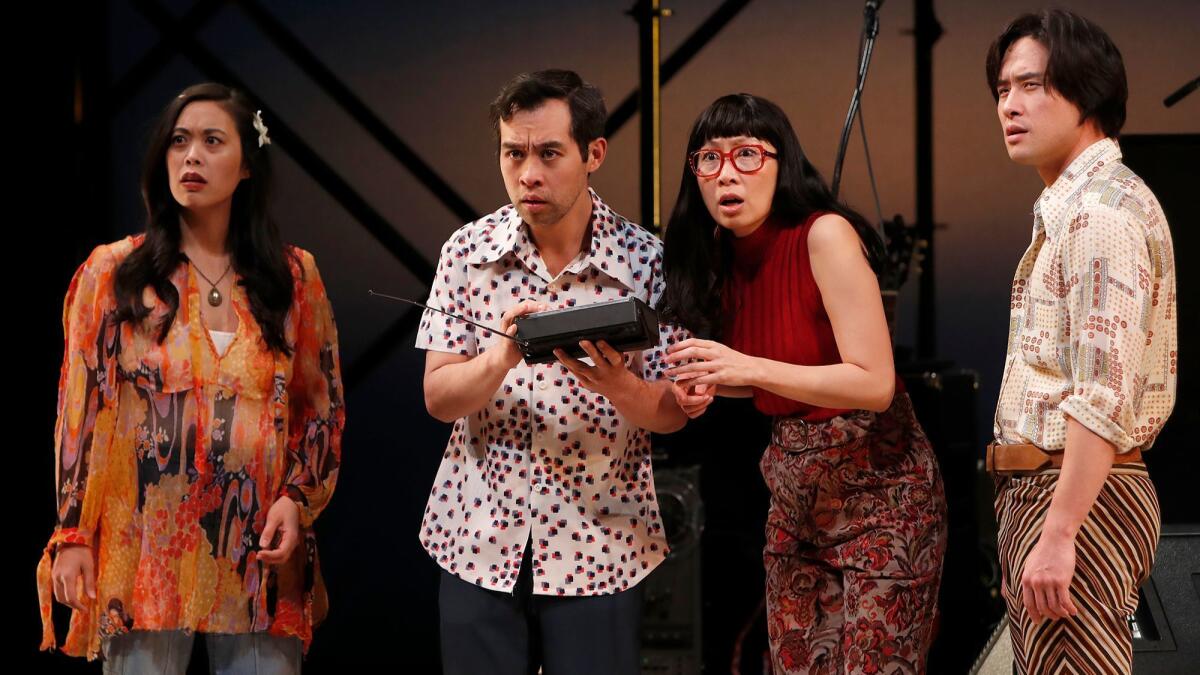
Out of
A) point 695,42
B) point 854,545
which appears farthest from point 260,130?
point 695,42

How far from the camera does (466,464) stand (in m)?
2.28

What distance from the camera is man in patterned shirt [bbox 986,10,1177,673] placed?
180cm

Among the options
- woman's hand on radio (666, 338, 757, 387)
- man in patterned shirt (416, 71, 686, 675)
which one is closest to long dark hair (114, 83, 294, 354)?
man in patterned shirt (416, 71, 686, 675)

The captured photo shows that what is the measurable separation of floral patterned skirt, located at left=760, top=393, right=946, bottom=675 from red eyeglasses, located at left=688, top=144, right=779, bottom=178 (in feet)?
1.46

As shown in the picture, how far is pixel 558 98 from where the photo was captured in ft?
7.29

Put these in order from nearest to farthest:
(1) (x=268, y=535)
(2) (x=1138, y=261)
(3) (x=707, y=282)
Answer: (2) (x=1138, y=261) < (3) (x=707, y=282) < (1) (x=268, y=535)

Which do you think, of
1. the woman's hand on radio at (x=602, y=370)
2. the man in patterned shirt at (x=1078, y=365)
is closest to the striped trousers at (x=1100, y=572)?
the man in patterned shirt at (x=1078, y=365)

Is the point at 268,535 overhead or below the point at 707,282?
below

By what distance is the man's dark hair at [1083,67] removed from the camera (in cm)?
192

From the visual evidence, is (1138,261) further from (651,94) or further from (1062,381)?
(651,94)

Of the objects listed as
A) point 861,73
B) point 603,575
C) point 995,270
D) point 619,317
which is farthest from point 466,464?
point 995,270

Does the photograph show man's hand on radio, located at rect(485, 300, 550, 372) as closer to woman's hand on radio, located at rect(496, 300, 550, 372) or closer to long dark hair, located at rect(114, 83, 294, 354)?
woman's hand on radio, located at rect(496, 300, 550, 372)

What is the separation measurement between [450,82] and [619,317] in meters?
2.64

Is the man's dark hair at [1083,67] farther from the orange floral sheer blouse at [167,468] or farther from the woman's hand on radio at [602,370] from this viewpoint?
the orange floral sheer blouse at [167,468]
